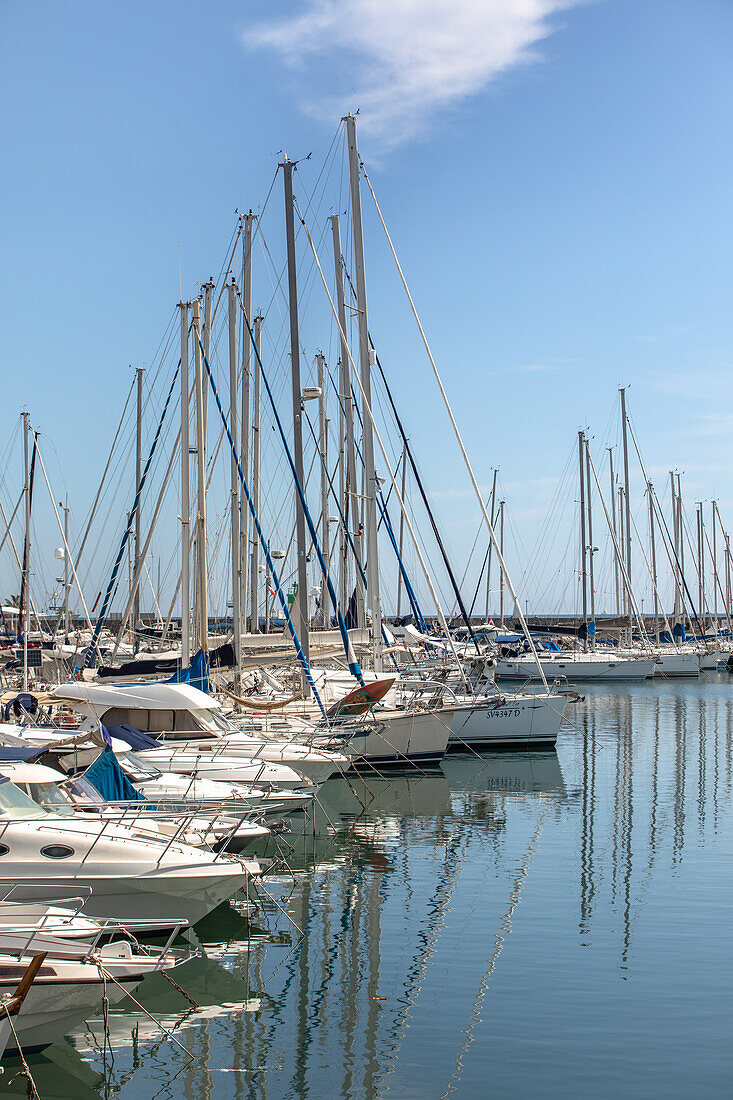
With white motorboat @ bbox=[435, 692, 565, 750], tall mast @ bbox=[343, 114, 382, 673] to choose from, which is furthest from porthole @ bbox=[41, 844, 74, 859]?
white motorboat @ bbox=[435, 692, 565, 750]

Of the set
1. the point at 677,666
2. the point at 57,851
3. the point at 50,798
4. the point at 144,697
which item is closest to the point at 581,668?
the point at 677,666

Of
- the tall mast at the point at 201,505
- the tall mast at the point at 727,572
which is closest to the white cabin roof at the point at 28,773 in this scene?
the tall mast at the point at 201,505

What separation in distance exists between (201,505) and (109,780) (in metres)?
14.1

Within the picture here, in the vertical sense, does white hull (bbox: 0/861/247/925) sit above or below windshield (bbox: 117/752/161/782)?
below

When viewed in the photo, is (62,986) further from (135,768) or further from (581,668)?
(581,668)

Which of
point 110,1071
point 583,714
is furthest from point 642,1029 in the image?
point 583,714

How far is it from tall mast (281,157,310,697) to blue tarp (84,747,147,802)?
10314 mm

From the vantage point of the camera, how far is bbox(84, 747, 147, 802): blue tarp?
1675cm

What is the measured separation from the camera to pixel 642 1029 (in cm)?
1119

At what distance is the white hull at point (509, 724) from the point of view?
32.2 metres

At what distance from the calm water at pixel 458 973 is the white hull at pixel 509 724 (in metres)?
8.43

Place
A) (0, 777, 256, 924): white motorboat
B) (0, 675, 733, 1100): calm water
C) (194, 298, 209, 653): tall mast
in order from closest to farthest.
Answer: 1. (0, 675, 733, 1100): calm water
2. (0, 777, 256, 924): white motorboat
3. (194, 298, 209, 653): tall mast

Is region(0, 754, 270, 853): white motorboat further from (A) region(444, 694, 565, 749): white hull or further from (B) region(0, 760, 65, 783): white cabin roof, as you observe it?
(A) region(444, 694, 565, 749): white hull

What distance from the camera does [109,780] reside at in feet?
55.7
